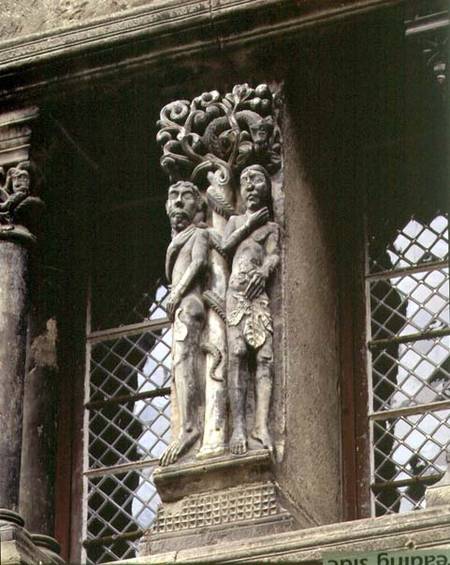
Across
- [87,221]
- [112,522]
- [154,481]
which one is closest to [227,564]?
[154,481]

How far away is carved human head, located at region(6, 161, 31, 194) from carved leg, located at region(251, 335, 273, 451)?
4.93 ft

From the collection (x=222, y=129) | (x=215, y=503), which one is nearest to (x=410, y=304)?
(x=222, y=129)

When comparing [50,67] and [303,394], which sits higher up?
[50,67]

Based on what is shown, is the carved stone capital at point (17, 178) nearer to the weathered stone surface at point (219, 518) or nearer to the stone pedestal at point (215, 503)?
the stone pedestal at point (215, 503)

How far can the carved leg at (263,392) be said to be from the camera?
1102 centimetres

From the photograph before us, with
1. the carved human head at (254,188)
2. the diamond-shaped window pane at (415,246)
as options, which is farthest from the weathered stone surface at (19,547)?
the diamond-shaped window pane at (415,246)

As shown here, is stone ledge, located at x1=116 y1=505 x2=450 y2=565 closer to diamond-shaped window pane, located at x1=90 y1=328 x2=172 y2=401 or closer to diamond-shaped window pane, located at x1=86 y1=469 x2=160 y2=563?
diamond-shaped window pane, located at x1=86 y1=469 x2=160 y2=563

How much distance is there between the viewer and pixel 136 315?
A: 1238 centimetres

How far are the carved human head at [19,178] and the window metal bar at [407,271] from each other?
4.83 ft

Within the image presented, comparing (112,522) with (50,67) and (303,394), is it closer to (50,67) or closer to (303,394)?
(303,394)

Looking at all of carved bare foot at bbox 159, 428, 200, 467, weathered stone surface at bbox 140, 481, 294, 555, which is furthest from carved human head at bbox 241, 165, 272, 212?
weathered stone surface at bbox 140, 481, 294, 555

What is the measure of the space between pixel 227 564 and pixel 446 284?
1.88 meters

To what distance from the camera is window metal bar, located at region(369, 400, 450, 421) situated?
11516mm

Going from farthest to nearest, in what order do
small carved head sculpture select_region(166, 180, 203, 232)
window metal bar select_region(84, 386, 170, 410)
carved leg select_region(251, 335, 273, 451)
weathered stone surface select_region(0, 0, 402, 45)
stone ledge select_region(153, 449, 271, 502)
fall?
weathered stone surface select_region(0, 0, 402, 45) < window metal bar select_region(84, 386, 170, 410) < small carved head sculpture select_region(166, 180, 203, 232) < carved leg select_region(251, 335, 273, 451) < stone ledge select_region(153, 449, 271, 502)
